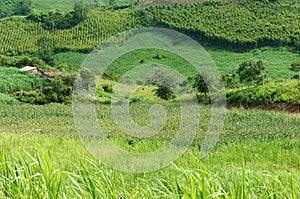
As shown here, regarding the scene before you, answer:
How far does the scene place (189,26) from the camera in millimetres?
55094

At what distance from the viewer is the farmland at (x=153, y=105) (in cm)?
436

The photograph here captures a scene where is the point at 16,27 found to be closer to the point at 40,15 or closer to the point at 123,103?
the point at 40,15

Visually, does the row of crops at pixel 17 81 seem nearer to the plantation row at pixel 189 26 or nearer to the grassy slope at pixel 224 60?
the grassy slope at pixel 224 60

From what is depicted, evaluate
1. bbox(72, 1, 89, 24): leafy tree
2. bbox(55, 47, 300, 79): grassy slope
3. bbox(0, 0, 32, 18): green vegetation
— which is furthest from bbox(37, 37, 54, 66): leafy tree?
bbox(0, 0, 32, 18): green vegetation

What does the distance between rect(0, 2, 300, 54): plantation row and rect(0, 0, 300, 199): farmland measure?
17 cm

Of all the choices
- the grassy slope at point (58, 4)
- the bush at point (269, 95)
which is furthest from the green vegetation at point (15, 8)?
the bush at point (269, 95)

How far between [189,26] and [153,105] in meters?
36.1

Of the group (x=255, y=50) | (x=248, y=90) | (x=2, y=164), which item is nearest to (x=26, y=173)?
(x=2, y=164)

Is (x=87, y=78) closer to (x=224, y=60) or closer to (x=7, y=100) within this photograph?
(x=7, y=100)

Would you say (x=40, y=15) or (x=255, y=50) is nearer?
(x=255, y=50)

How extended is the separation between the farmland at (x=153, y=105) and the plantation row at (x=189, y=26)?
172 mm

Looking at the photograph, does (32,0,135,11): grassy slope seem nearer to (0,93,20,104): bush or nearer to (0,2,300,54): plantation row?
(0,2,300,54): plantation row

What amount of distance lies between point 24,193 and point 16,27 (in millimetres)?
61452

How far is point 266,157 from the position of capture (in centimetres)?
1016
